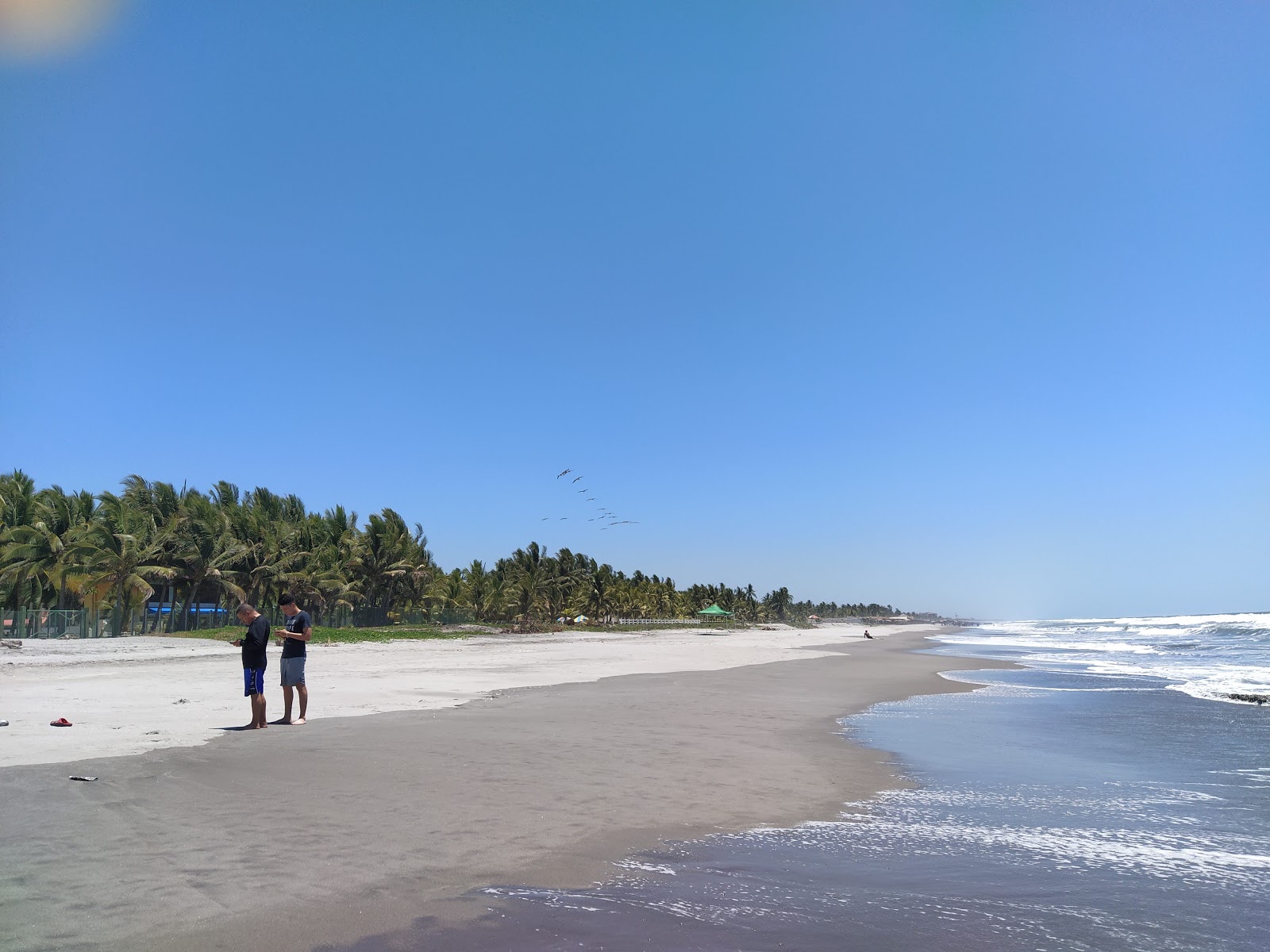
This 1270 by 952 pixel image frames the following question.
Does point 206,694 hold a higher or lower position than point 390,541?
lower

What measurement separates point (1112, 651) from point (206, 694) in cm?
5120

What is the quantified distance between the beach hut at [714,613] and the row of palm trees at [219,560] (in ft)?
200

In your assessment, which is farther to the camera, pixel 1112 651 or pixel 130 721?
pixel 1112 651

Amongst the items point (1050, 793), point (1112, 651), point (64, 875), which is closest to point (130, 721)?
point (64, 875)

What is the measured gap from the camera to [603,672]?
26.3 metres

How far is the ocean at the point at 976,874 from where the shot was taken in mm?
4602

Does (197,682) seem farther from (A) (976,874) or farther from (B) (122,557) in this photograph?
(B) (122,557)

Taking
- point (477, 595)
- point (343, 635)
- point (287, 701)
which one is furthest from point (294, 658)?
point (477, 595)

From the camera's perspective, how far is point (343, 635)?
45.1 m

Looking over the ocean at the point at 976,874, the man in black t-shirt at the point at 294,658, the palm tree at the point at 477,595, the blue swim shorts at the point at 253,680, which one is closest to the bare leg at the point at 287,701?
the man in black t-shirt at the point at 294,658

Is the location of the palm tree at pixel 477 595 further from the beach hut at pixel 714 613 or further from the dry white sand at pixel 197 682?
the beach hut at pixel 714 613

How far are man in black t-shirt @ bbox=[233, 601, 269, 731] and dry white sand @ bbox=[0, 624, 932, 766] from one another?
0.51 meters

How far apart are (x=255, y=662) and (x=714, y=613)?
131983 mm

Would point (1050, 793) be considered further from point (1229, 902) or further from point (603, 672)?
point (603, 672)
